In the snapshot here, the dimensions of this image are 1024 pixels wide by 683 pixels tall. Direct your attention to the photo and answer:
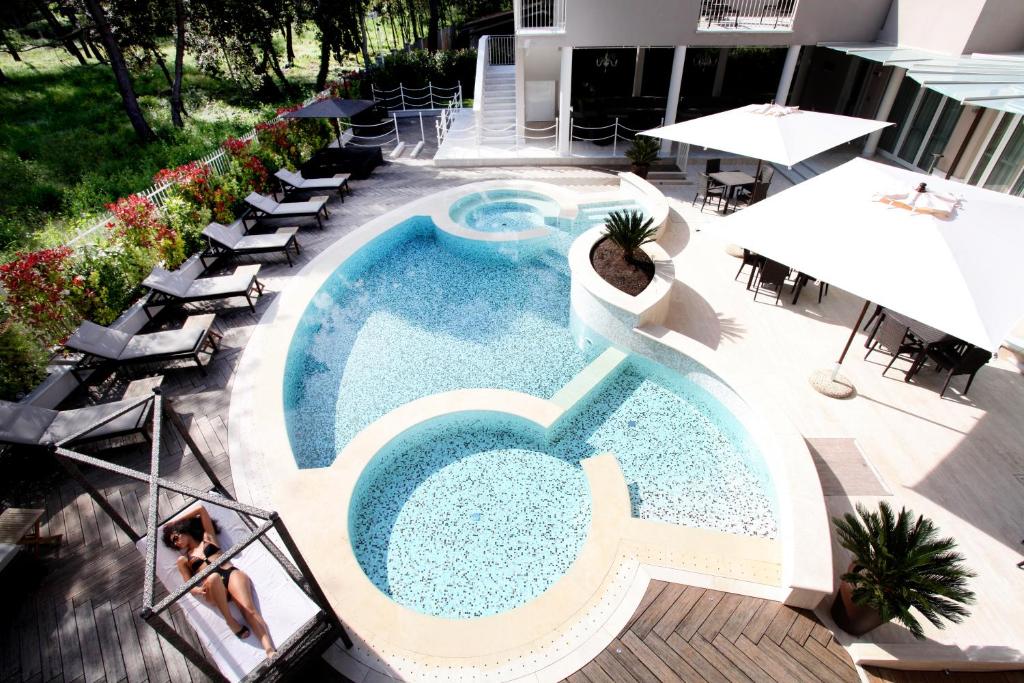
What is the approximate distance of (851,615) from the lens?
4.03 metres

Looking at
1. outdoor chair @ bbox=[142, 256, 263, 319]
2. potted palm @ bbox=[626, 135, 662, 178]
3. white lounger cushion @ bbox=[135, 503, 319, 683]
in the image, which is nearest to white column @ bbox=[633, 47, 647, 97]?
potted palm @ bbox=[626, 135, 662, 178]

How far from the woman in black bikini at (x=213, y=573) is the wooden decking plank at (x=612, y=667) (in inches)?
104

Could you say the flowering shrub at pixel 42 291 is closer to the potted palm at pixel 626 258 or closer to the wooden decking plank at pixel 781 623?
the potted palm at pixel 626 258

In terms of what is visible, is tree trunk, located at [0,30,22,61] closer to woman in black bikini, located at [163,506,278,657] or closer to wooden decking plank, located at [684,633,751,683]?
woman in black bikini, located at [163,506,278,657]

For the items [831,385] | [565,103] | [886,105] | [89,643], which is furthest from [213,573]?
[886,105]

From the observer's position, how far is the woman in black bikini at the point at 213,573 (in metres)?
3.87

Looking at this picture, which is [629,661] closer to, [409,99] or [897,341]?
[897,341]

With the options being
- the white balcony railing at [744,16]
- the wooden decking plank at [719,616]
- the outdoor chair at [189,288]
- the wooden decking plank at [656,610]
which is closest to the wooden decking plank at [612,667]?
the wooden decking plank at [656,610]

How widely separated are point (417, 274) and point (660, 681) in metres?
8.16

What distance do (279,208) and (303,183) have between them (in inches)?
60.5

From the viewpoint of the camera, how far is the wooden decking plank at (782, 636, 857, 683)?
3.86 m

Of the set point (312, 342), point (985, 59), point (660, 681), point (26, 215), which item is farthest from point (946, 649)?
point (26, 215)

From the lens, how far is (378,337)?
8320 mm

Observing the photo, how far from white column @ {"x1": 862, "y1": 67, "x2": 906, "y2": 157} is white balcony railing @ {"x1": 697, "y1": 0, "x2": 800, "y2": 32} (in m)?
2.91
